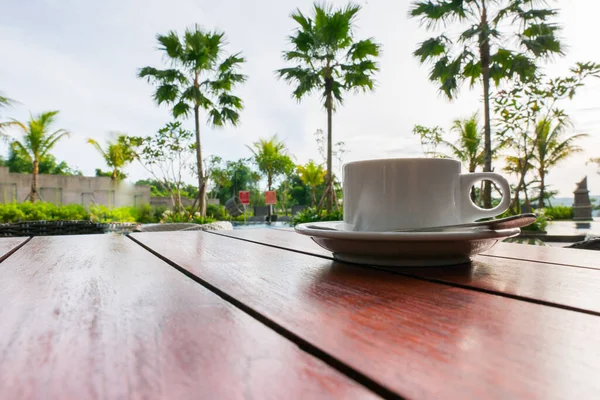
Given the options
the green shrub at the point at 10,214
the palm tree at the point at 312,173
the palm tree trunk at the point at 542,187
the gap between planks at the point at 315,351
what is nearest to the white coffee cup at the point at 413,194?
the gap between planks at the point at 315,351

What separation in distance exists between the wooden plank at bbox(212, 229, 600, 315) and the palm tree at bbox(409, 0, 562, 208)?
5.14 meters

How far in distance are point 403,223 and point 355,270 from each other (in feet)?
0.30

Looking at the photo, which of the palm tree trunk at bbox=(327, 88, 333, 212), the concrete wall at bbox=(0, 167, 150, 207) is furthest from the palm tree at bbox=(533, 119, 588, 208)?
the concrete wall at bbox=(0, 167, 150, 207)

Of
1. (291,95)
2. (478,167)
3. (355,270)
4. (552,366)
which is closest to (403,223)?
(355,270)

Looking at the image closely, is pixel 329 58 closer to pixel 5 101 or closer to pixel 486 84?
pixel 486 84

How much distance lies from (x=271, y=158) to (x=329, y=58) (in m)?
7.25

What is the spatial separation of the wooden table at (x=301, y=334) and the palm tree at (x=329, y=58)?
17.5ft

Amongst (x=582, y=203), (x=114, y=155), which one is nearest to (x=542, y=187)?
(x=582, y=203)

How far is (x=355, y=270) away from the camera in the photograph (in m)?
0.44

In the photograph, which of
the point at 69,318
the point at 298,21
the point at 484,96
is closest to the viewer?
the point at 69,318

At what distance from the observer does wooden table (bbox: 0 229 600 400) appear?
0.50ft

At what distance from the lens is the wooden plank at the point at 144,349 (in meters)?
0.15

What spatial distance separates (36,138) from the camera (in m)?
10.6

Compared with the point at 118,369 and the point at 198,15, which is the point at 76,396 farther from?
the point at 198,15
